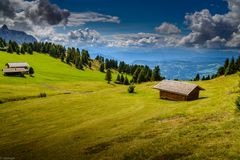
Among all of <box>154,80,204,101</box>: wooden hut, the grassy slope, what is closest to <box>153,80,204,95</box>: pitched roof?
<box>154,80,204,101</box>: wooden hut

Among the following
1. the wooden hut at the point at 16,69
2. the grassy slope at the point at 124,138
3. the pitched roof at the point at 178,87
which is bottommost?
the grassy slope at the point at 124,138

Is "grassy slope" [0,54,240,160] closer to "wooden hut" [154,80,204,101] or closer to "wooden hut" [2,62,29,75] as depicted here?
"wooden hut" [154,80,204,101]

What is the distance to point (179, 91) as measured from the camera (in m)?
80.4

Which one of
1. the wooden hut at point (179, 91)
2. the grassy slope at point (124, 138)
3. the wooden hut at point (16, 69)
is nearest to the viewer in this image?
the grassy slope at point (124, 138)

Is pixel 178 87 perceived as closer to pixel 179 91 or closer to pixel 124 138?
pixel 179 91

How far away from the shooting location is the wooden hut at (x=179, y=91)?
261 feet

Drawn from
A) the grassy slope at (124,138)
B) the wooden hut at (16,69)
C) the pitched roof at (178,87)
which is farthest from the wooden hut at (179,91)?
the wooden hut at (16,69)

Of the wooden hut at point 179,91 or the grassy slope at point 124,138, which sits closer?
the grassy slope at point 124,138

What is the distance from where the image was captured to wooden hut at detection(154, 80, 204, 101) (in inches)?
3126

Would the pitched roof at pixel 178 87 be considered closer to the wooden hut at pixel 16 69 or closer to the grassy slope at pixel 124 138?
the grassy slope at pixel 124 138

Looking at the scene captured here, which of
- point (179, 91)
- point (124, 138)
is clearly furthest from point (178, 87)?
point (124, 138)

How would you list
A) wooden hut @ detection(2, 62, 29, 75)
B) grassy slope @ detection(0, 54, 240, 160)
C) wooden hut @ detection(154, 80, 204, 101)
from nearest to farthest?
grassy slope @ detection(0, 54, 240, 160) → wooden hut @ detection(154, 80, 204, 101) → wooden hut @ detection(2, 62, 29, 75)

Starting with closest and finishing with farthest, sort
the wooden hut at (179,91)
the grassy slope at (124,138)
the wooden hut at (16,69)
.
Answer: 1. the grassy slope at (124,138)
2. the wooden hut at (179,91)
3. the wooden hut at (16,69)

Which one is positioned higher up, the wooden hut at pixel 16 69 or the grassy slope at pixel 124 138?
the wooden hut at pixel 16 69
